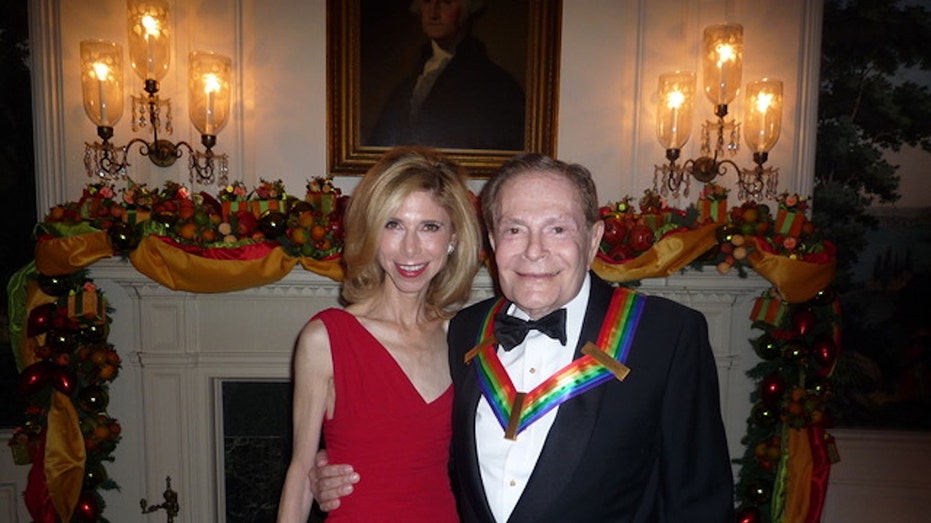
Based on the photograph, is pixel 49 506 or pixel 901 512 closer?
pixel 49 506

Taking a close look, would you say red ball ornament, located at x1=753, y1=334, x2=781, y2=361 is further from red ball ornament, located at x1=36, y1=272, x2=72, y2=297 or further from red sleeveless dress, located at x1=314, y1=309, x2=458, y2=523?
red ball ornament, located at x1=36, y1=272, x2=72, y2=297

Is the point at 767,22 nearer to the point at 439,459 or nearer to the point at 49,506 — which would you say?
the point at 439,459

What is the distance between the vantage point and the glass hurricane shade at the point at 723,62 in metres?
3.12

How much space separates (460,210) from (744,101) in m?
2.58

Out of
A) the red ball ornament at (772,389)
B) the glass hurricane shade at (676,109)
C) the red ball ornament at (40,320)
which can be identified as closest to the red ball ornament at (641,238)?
the glass hurricane shade at (676,109)

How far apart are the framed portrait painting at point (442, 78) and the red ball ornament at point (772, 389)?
2036 mm

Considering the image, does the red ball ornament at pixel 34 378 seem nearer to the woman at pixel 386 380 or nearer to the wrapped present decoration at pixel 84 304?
the wrapped present decoration at pixel 84 304

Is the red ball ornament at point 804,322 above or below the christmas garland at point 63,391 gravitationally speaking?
above

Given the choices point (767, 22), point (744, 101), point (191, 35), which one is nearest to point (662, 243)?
point (744, 101)

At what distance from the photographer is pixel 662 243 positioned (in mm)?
2982

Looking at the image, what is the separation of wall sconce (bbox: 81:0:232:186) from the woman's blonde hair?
1807mm

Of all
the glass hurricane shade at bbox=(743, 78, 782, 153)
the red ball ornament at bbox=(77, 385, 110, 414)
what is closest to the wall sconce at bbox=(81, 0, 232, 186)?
the red ball ornament at bbox=(77, 385, 110, 414)

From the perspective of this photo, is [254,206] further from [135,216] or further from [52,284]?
[52,284]

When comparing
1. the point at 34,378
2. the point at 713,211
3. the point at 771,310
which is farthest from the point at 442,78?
the point at 34,378
